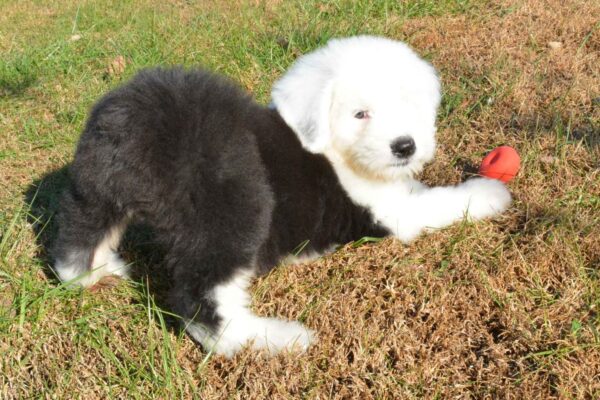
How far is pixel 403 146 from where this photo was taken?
2713 mm

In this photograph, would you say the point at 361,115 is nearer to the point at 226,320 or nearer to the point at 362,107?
the point at 362,107

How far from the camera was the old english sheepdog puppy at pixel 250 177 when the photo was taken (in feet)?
7.63

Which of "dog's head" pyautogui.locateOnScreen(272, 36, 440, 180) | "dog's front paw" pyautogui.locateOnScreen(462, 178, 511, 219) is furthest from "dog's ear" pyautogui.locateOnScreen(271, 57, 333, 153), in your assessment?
"dog's front paw" pyautogui.locateOnScreen(462, 178, 511, 219)

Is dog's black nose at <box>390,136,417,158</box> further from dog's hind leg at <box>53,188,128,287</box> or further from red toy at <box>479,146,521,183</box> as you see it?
dog's hind leg at <box>53,188,128,287</box>

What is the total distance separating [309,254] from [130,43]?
3473mm

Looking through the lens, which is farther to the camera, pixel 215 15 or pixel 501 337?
pixel 215 15

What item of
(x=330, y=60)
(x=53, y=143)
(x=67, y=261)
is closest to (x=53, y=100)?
(x=53, y=143)

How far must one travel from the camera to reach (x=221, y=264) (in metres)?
2.36

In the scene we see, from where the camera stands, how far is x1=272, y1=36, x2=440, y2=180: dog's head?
8.91 ft

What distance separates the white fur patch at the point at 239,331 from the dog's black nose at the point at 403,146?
2.72 feet

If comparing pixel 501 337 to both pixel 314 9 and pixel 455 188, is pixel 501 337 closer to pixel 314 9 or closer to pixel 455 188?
pixel 455 188

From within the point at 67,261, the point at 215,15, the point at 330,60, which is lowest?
the point at 215,15

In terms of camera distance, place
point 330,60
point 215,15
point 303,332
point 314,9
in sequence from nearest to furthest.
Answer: point 303,332
point 330,60
point 314,9
point 215,15

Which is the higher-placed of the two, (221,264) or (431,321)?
(221,264)
